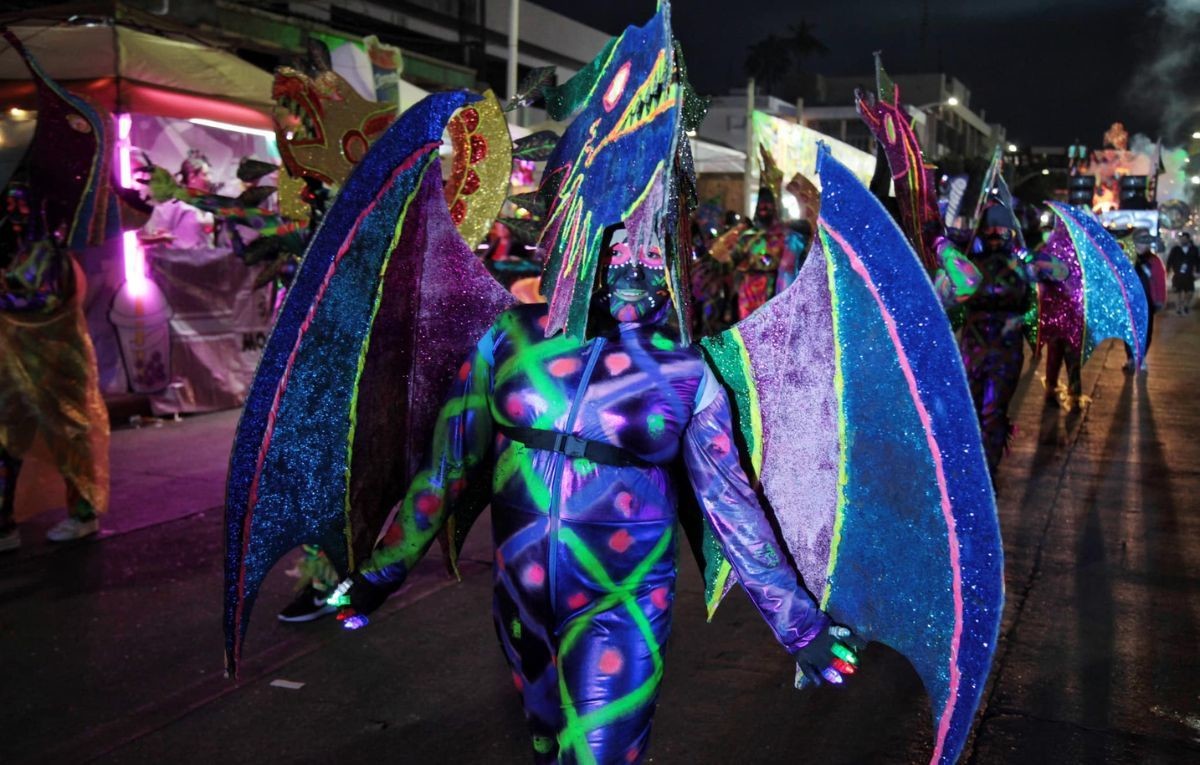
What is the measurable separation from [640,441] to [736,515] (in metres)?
0.31

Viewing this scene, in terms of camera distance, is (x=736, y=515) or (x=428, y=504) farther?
(x=428, y=504)

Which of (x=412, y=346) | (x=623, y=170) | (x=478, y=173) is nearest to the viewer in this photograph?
(x=623, y=170)

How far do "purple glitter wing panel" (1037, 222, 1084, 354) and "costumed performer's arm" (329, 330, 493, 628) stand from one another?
787 centimetres

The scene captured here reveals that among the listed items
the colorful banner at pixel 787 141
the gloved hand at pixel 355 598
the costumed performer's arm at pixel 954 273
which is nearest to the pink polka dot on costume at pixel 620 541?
the gloved hand at pixel 355 598

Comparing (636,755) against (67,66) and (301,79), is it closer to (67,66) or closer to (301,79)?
(301,79)

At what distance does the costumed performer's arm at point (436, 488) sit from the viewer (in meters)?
2.74

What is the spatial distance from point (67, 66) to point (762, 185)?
685cm

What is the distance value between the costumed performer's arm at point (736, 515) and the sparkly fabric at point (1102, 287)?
7.47 meters

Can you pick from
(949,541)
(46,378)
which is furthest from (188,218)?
(949,541)

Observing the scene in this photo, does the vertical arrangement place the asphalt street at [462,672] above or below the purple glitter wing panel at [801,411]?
below

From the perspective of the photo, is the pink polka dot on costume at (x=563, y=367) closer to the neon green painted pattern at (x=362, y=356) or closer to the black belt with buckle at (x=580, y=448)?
the black belt with buckle at (x=580, y=448)

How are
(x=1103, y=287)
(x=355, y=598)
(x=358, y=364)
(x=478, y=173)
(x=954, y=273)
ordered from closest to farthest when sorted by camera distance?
1. (x=355, y=598)
2. (x=358, y=364)
3. (x=478, y=173)
4. (x=954, y=273)
5. (x=1103, y=287)

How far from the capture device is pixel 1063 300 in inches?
383

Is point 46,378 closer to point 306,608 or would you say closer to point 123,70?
point 306,608
